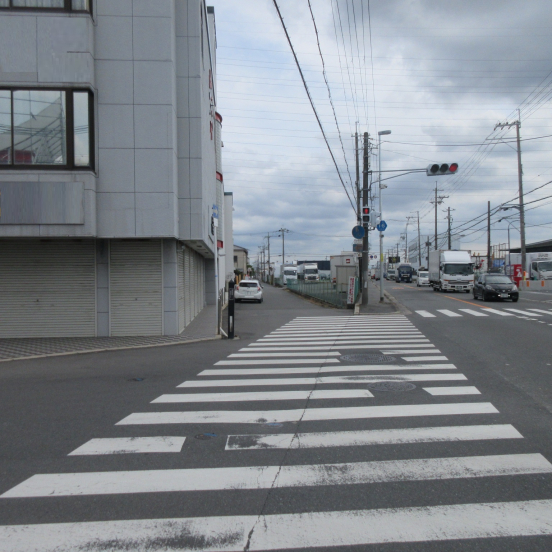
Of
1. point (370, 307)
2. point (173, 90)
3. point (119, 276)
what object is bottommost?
point (370, 307)

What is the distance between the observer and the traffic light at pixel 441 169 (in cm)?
2025

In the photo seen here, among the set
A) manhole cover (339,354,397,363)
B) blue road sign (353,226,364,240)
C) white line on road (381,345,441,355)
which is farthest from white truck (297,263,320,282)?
manhole cover (339,354,397,363)

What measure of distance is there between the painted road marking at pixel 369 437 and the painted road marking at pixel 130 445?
23.8 inches

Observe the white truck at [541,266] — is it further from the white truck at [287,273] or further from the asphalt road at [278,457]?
the asphalt road at [278,457]

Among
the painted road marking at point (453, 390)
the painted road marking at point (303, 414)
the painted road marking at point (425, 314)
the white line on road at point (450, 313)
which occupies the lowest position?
the painted road marking at point (425, 314)

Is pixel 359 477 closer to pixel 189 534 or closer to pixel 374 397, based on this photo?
pixel 189 534

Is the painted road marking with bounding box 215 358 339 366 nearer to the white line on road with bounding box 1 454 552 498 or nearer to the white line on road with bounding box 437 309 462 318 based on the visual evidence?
the white line on road with bounding box 1 454 552 498

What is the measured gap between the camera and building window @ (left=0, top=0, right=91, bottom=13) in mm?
13633

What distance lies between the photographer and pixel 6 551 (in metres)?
3.54

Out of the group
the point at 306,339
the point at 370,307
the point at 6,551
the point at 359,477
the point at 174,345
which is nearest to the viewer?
the point at 6,551

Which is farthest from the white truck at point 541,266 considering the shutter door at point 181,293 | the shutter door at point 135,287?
the shutter door at point 135,287

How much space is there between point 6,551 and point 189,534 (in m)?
1.22

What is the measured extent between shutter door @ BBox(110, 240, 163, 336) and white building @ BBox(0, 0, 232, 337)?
29 mm

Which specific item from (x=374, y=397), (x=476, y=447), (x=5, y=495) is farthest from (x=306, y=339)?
(x=5, y=495)
